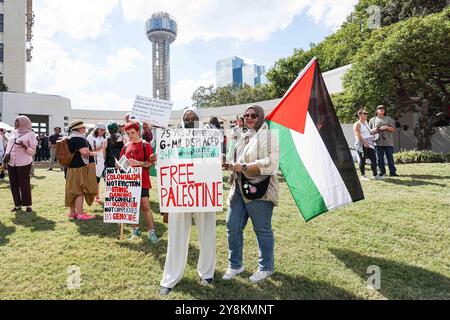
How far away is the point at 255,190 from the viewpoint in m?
3.65

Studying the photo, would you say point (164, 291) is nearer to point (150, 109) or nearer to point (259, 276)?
point (259, 276)

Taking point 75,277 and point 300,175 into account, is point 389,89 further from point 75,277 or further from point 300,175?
point 75,277

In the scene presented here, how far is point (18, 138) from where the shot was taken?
691cm

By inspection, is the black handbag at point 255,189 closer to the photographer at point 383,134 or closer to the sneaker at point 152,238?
the sneaker at point 152,238

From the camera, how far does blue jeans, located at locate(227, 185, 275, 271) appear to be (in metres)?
3.71

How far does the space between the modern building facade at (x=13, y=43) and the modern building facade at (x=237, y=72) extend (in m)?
92.5

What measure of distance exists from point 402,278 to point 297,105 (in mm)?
2339

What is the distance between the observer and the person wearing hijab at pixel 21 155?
6.94 m

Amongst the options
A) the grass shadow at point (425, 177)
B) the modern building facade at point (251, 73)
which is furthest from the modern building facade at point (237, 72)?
the grass shadow at point (425, 177)

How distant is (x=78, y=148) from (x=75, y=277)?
2.84 m

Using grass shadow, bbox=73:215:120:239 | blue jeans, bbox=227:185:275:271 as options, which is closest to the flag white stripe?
blue jeans, bbox=227:185:275:271

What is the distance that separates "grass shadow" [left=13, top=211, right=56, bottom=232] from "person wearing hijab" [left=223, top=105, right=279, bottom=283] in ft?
12.3

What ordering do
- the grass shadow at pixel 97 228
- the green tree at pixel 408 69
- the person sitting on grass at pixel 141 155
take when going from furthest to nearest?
the green tree at pixel 408 69, the grass shadow at pixel 97 228, the person sitting on grass at pixel 141 155

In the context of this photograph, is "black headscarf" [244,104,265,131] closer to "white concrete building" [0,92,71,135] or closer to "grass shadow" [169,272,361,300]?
"grass shadow" [169,272,361,300]
